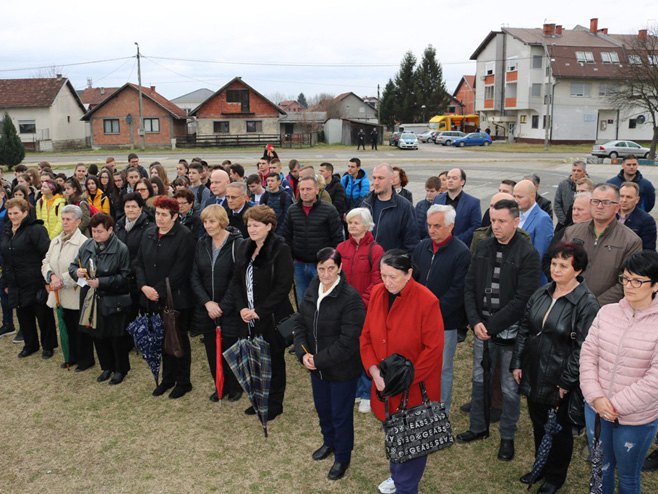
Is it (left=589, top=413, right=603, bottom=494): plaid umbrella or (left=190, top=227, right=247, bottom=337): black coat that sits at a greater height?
(left=190, top=227, right=247, bottom=337): black coat

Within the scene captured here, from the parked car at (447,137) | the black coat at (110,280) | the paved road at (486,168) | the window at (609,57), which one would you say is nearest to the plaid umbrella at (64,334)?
the black coat at (110,280)

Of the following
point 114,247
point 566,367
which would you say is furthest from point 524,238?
point 114,247

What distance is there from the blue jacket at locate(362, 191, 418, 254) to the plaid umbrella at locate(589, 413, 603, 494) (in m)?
2.95

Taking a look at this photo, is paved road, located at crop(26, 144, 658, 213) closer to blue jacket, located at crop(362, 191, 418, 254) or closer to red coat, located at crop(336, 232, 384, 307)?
blue jacket, located at crop(362, 191, 418, 254)

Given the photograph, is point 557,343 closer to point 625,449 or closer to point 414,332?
point 625,449

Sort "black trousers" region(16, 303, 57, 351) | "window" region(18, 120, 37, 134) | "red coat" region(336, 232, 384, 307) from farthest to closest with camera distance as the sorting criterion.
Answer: "window" region(18, 120, 37, 134), "black trousers" region(16, 303, 57, 351), "red coat" region(336, 232, 384, 307)

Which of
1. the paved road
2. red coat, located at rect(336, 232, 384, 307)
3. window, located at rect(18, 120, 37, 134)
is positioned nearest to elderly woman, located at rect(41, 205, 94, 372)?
red coat, located at rect(336, 232, 384, 307)

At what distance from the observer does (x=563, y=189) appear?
9445mm

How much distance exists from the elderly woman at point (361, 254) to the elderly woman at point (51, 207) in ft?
15.7

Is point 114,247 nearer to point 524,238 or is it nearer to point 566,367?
point 524,238

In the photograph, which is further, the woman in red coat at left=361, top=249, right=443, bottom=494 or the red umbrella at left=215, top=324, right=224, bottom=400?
A: the red umbrella at left=215, top=324, right=224, bottom=400

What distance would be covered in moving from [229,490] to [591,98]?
55975 millimetres

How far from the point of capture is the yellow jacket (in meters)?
8.06

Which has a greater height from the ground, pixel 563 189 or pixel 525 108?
pixel 525 108
